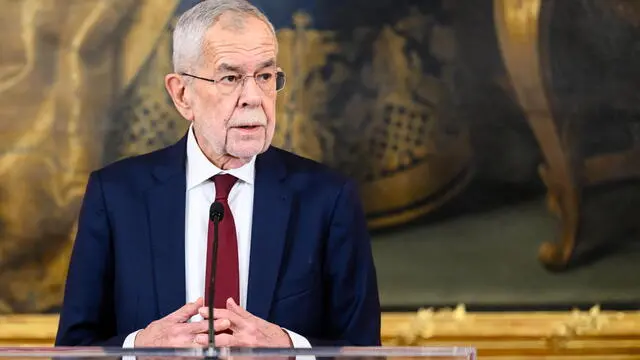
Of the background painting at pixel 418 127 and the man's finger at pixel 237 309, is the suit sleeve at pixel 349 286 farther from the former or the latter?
the background painting at pixel 418 127

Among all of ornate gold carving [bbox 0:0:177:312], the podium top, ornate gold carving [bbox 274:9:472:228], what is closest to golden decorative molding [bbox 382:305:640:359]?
ornate gold carving [bbox 274:9:472:228]

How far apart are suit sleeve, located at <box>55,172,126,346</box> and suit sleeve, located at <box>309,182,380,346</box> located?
532 millimetres

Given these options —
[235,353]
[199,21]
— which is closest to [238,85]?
[199,21]

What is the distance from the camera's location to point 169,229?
8.48 feet

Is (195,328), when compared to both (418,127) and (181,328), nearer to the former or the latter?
(181,328)

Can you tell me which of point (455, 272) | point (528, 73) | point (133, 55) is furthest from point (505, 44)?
point (133, 55)

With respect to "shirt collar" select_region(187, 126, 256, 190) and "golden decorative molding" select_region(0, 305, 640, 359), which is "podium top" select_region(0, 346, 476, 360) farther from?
"golden decorative molding" select_region(0, 305, 640, 359)

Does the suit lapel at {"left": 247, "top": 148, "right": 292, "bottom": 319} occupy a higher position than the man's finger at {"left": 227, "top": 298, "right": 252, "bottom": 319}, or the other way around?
the suit lapel at {"left": 247, "top": 148, "right": 292, "bottom": 319}

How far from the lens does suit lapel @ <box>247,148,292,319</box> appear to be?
8.30 feet

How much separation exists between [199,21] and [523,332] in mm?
2128

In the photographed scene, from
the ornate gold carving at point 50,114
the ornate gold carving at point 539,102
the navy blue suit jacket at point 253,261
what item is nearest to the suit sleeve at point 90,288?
the navy blue suit jacket at point 253,261

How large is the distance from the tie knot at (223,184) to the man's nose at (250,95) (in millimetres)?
200

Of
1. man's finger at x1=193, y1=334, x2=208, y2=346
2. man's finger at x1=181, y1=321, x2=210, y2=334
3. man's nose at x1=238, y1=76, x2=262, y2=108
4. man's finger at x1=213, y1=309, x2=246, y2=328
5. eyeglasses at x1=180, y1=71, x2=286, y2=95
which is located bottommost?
man's finger at x1=193, y1=334, x2=208, y2=346

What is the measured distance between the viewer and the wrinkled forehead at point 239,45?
8.26 ft
